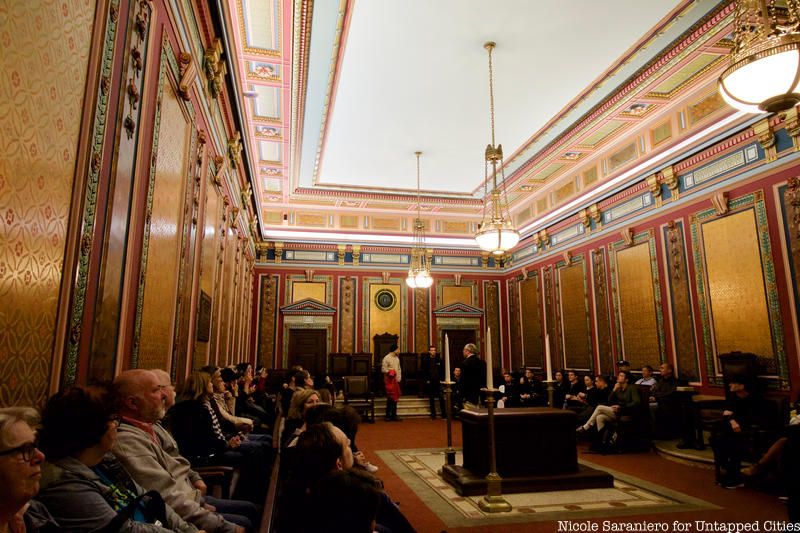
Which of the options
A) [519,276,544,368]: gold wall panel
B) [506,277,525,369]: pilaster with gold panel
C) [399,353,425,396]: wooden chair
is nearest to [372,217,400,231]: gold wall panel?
[399,353,425,396]: wooden chair

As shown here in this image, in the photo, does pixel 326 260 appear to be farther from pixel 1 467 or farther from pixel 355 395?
pixel 1 467

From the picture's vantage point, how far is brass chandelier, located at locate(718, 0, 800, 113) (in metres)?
2.99

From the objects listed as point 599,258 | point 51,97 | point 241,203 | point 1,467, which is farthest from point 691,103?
point 1,467

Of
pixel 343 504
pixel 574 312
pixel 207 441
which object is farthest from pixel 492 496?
pixel 574 312

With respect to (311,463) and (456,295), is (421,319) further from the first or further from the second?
(311,463)

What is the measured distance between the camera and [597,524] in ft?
13.0

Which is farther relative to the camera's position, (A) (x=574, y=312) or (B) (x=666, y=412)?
(A) (x=574, y=312)

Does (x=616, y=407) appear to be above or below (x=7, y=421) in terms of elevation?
below

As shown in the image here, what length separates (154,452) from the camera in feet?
7.89

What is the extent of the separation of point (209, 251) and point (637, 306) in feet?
25.3

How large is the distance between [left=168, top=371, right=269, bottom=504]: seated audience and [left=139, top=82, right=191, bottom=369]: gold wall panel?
1.23 feet

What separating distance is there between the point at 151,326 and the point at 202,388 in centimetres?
70

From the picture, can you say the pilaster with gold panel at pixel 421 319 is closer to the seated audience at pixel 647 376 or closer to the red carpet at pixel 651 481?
Result: the red carpet at pixel 651 481

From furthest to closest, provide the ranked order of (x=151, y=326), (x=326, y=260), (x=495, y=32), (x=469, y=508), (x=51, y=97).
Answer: (x=326, y=260), (x=495, y=32), (x=469, y=508), (x=151, y=326), (x=51, y=97)
